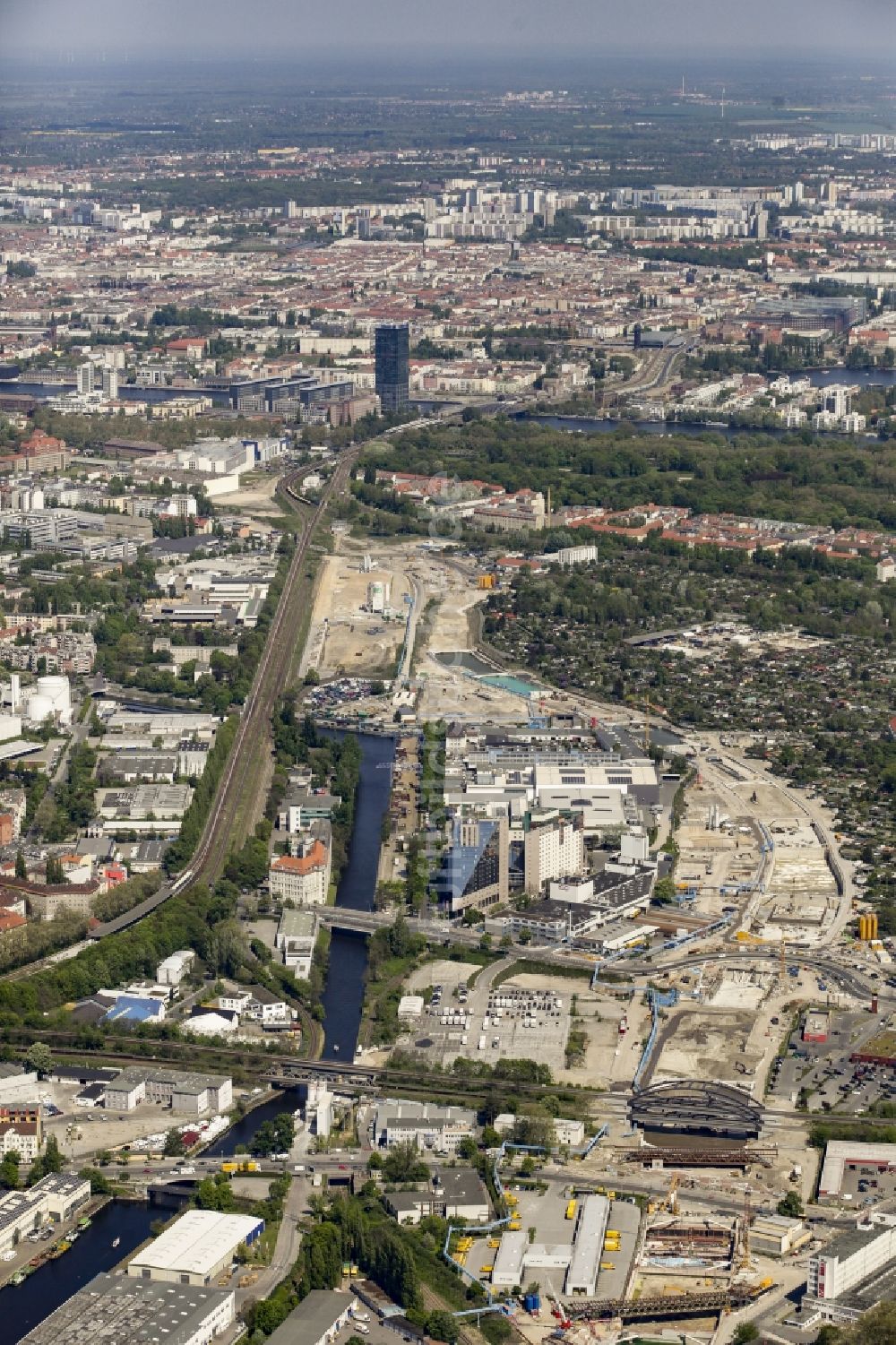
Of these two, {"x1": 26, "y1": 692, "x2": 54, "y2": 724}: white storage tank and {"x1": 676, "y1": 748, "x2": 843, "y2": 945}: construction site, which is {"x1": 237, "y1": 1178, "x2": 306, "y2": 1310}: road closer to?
{"x1": 676, "y1": 748, "x2": 843, "y2": 945}: construction site

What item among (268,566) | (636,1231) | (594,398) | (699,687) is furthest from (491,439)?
(636,1231)

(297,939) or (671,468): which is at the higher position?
(297,939)

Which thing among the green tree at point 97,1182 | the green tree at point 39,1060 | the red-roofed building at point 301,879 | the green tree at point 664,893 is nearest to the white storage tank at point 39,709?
the red-roofed building at point 301,879

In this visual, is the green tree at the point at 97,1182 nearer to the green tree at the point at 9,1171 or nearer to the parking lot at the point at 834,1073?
the green tree at the point at 9,1171

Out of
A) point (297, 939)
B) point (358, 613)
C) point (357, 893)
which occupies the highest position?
point (297, 939)

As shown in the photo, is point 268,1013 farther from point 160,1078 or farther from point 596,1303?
point 596,1303

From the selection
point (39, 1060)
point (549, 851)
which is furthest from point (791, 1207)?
point (549, 851)

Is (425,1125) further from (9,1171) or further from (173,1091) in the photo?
(9,1171)
